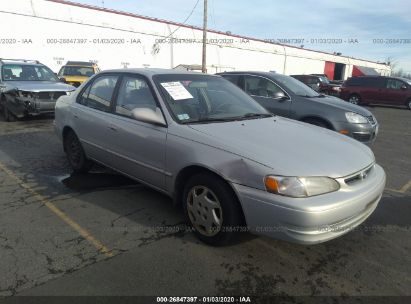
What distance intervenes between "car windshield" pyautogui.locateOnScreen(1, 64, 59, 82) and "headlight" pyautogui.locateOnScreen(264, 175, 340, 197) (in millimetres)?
9255

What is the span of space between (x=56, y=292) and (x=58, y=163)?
3.45 meters

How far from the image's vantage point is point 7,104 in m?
9.25

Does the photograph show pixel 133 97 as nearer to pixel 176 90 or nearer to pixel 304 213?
pixel 176 90

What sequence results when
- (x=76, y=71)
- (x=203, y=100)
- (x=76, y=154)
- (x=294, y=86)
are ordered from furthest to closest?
(x=76, y=71), (x=294, y=86), (x=76, y=154), (x=203, y=100)

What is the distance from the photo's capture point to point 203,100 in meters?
3.79

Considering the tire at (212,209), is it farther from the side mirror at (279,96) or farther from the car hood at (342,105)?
the car hood at (342,105)

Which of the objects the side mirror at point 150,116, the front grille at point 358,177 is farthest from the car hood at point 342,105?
the side mirror at point 150,116

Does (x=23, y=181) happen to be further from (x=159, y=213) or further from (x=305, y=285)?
(x=305, y=285)

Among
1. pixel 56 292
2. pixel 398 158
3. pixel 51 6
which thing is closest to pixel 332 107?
pixel 398 158

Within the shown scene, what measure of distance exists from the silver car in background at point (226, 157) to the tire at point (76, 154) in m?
0.39

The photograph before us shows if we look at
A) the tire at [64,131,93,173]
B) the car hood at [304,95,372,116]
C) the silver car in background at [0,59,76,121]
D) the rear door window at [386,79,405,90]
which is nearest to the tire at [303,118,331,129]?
the car hood at [304,95,372,116]

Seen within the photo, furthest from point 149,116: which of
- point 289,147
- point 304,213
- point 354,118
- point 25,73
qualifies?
point 25,73

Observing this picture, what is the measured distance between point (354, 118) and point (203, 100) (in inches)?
146

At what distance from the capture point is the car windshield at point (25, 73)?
9.65 metres
